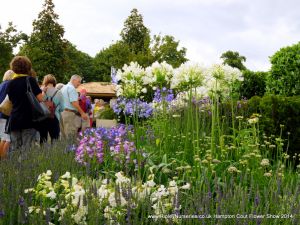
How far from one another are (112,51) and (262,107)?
25.2m

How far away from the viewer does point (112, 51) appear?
1264 inches

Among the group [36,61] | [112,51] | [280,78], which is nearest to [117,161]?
[280,78]

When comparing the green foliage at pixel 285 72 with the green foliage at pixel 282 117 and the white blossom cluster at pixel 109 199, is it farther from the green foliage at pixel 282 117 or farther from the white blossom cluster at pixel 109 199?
the white blossom cluster at pixel 109 199

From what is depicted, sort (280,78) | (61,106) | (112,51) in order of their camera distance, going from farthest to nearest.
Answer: (112,51) → (280,78) → (61,106)

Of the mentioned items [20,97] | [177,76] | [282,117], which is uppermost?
[177,76]

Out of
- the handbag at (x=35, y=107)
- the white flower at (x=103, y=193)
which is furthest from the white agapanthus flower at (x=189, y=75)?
A: the handbag at (x=35, y=107)

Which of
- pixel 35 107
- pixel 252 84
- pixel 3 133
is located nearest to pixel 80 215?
pixel 35 107

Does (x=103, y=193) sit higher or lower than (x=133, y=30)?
lower

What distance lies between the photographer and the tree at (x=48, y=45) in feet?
117

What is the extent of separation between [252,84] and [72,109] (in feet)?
25.4

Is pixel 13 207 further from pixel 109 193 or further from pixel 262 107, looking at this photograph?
pixel 262 107

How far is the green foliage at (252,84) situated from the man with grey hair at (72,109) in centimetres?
723

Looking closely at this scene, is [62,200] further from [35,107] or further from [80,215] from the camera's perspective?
[35,107]

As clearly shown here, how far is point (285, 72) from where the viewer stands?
11.1 m
